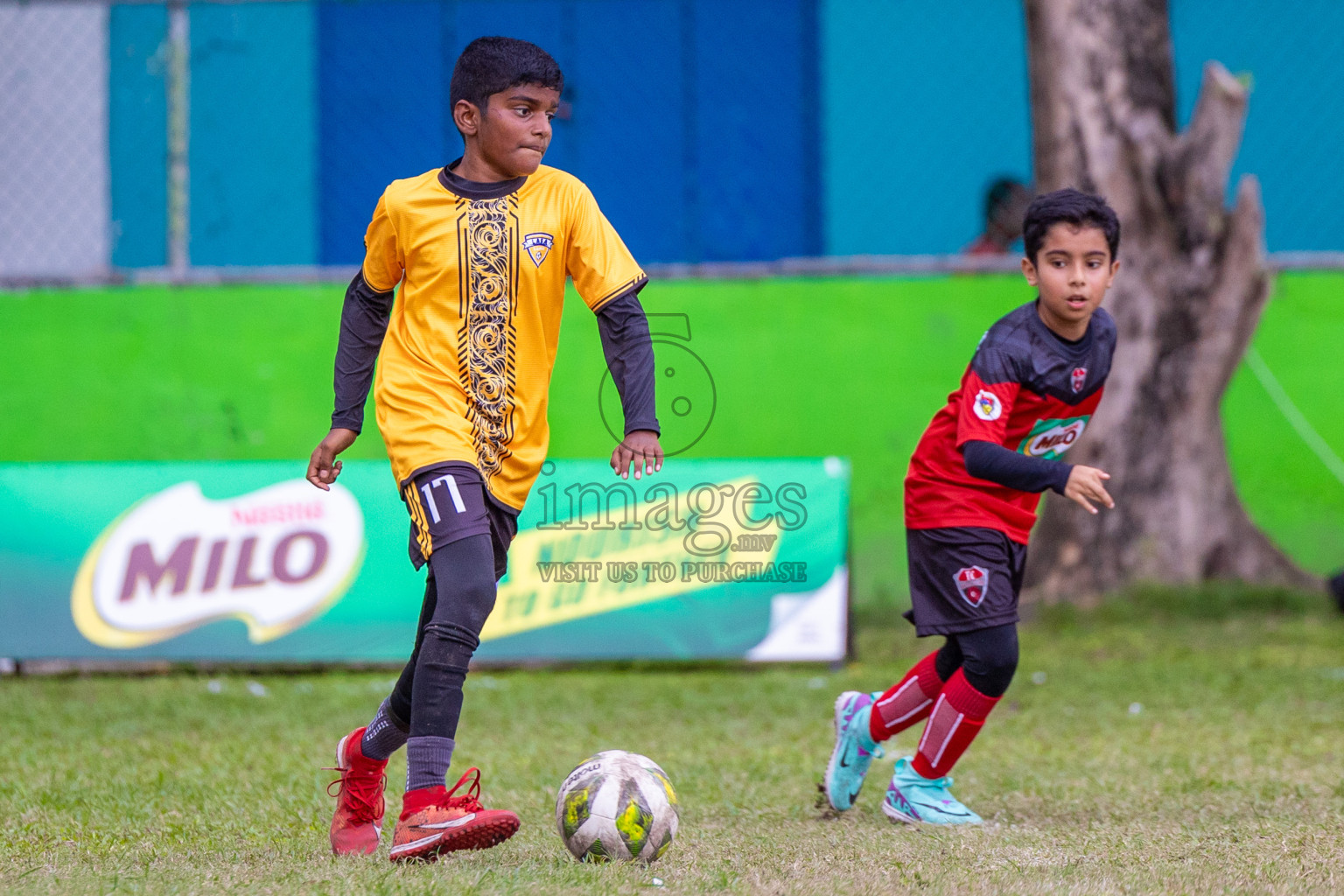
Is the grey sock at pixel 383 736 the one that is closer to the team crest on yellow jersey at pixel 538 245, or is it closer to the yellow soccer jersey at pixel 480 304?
the yellow soccer jersey at pixel 480 304

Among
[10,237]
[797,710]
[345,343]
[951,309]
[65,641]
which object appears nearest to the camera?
[345,343]

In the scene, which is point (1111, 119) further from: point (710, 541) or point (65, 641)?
point (65, 641)

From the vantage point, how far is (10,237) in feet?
37.2

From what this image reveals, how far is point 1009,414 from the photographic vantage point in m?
4.22

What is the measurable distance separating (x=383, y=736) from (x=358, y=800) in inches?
6.6

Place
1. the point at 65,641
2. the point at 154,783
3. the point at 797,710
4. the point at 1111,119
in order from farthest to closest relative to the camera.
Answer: the point at 1111,119 < the point at 65,641 < the point at 797,710 < the point at 154,783

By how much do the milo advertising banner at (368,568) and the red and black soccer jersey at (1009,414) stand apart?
3.13 m

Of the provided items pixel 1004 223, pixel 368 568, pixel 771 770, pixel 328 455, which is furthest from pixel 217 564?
pixel 1004 223

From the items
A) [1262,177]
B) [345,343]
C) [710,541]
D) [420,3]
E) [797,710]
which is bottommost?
[797,710]

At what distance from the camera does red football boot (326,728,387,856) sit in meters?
3.82

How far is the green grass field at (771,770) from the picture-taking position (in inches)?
136

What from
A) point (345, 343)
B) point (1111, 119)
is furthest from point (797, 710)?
point (1111, 119)

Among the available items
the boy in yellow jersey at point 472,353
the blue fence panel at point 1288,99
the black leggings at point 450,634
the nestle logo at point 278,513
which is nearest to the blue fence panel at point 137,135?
the nestle logo at point 278,513

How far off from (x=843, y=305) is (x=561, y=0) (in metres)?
4.12
